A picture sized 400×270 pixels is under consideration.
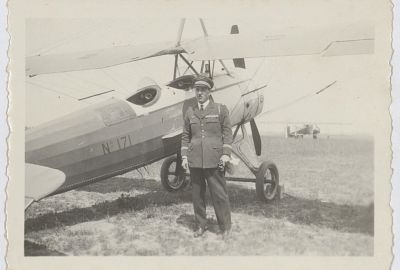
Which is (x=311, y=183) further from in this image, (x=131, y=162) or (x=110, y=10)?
(x=110, y=10)

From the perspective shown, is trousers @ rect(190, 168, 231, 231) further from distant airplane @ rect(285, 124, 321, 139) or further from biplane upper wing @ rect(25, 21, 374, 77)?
distant airplane @ rect(285, 124, 321, 139)

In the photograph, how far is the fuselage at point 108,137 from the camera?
181 inches

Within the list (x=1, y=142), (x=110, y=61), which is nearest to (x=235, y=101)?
(x=110, y=61)

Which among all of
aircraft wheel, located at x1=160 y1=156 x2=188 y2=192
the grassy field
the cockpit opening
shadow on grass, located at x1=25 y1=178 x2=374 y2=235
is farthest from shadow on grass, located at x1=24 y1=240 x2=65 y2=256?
aircraft wheel, located at x1=160 y1=156 x2=188 y2=192

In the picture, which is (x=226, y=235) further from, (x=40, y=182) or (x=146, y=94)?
(x=40, y=182)

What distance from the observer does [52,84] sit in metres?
5.28

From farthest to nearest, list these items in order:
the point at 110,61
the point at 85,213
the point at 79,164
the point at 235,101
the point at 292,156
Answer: the point at 292,156 → the point at 235,101 → the point at 85,213 → the point at 110,61 → the point at 79,164

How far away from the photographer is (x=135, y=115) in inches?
199

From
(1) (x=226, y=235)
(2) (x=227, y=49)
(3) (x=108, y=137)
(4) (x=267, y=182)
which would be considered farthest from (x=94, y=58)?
(4) (x=267, y=182)

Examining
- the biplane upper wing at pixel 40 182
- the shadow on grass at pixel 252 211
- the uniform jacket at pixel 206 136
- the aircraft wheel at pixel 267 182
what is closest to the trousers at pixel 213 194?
the uniform jacket at pixel 206 136

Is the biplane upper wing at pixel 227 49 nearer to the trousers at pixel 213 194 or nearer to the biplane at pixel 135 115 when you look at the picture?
the biplane at pixel 135 115

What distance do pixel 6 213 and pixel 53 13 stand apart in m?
Answer: 2.16

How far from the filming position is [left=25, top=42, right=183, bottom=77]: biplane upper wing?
4.99 metres

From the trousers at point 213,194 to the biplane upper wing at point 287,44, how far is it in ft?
3.97
